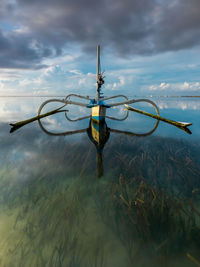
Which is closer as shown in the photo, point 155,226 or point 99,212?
point 155,226

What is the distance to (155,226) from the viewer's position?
210 inches

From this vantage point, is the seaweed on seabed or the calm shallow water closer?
the calm shallow water

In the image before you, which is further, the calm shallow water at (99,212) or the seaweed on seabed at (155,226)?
the seaweed on seabed at (155,226)

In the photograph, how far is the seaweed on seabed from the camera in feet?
15.2

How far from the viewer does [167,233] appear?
505 centimetres

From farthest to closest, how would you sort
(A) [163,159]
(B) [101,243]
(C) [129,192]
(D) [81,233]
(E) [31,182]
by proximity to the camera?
(A) [163,159]
(E) [31,182]
(C) [129,192]
(D) [81,233]
(B) [101,243]

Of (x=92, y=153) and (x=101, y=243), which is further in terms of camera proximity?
(x=92, y=153)

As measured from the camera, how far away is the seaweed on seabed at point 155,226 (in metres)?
4.63

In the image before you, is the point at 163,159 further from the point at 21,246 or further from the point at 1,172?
the point at 1,172

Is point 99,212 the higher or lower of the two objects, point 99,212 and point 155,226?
the lower

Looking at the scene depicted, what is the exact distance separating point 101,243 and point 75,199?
8.47ft

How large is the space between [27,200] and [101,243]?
473cm

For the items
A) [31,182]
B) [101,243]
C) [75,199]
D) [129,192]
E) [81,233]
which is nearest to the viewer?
[101,243]

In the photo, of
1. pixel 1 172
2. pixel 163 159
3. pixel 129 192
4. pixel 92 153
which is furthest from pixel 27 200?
pixel 163 159
